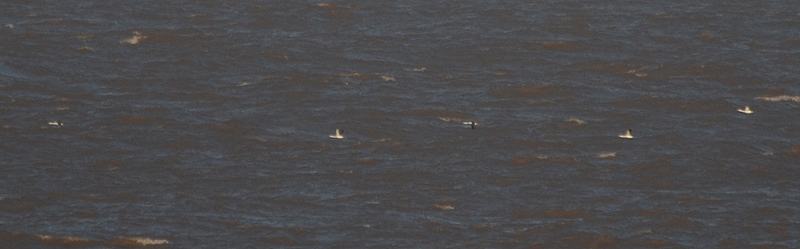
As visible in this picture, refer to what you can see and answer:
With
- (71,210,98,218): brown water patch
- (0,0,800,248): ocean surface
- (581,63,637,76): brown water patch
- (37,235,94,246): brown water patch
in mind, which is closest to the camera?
(37,235,94,246): brown water patch

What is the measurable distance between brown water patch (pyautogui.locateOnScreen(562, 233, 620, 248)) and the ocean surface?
4.0 inches

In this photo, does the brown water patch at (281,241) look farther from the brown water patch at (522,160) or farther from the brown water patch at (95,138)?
the brown water patch at (95,138)

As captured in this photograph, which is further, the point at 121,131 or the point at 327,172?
the point at 121,131

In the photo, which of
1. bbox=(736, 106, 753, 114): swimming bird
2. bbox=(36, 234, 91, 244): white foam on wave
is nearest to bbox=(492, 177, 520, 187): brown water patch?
bbox=(736, 106, 753, 114): swimming bird

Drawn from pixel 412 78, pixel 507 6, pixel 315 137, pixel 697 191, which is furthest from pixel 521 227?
pixel 507 6

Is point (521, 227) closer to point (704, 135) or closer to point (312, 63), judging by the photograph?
point (704, 135)

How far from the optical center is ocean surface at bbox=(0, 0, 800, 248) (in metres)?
36.8

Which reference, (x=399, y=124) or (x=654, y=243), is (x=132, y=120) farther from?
(x=654, y=243)

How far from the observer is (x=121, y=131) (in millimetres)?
42844

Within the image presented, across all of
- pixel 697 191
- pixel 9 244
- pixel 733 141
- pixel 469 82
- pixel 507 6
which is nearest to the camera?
pixel 9 244

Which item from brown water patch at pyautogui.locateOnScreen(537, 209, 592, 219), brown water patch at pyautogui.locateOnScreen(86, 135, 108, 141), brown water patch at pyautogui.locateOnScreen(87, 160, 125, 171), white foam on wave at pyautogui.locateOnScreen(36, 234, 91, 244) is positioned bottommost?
brown water patch at pyautogui.locateOnScreen(537, 209, 592, 219)

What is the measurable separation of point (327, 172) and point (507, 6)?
58.2 ft

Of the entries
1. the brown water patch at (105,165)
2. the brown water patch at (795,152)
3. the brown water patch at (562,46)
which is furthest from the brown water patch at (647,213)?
the brown water patch at (105,165)

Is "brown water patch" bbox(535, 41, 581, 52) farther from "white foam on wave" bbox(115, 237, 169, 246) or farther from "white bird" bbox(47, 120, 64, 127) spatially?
"white foam on wave" bbox(115, 237, 169, 246)
